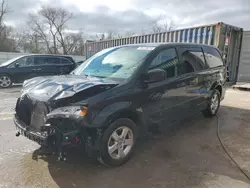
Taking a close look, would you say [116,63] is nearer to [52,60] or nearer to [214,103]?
[214,103]

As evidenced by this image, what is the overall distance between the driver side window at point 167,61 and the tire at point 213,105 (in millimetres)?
1916

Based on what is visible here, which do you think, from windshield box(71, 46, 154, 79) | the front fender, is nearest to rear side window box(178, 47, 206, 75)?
windshield box(71, 46, 154, 79)

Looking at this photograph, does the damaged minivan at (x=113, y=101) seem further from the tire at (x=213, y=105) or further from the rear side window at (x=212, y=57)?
the tire at (x=213, y=105)

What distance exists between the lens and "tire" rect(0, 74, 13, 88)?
9.66m

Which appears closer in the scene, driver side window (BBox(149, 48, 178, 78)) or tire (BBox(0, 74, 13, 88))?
driver side window (BBox(149, 48, 178, 78))

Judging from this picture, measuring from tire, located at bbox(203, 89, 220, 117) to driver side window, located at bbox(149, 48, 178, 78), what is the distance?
1916 millimetres

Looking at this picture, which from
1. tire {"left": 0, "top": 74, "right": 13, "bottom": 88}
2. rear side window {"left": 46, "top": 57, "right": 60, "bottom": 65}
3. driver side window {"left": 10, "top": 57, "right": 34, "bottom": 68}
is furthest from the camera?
rear side window {"left": 46, "top": 57, "right": 60, "bottom": 65}

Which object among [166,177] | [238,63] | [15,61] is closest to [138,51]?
[166,177]

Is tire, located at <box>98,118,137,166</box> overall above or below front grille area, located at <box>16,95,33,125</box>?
below

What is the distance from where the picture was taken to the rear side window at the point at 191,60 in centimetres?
390

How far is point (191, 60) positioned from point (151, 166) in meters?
2.35

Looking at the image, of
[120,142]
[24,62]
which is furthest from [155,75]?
[24,62]

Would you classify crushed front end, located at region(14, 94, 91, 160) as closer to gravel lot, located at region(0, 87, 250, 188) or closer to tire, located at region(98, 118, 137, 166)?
gravel lot, located at region(0, 87, 250, 188)

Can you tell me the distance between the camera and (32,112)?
2.81 metres
